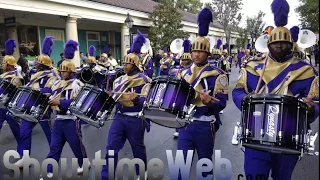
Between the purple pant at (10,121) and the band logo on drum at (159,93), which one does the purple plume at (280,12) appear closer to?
the band logo on drum at (159,93)

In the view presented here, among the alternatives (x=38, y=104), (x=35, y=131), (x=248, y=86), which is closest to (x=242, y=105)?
(x=248, y=86)

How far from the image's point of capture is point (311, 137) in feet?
8.54

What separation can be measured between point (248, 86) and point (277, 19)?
0.74m

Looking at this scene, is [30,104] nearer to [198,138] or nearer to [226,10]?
[198,138]

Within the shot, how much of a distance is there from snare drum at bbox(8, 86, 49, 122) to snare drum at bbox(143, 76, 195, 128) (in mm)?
1821

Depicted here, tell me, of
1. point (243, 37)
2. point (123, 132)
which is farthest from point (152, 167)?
point (243, 37)

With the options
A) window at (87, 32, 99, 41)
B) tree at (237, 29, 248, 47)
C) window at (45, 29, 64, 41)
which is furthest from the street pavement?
tree at (237, 29, 248, 47)

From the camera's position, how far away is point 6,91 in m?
5.28

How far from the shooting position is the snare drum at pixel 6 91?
5.18 meters

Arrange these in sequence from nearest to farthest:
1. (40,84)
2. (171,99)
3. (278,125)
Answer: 1. (278,125)
2. (171,99)
3. (40,84)

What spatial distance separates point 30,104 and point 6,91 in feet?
3.89

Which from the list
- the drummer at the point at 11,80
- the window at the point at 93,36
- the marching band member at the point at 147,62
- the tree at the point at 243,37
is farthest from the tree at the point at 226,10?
the drummer at the point at 11,80

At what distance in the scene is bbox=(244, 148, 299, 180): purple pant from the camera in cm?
291

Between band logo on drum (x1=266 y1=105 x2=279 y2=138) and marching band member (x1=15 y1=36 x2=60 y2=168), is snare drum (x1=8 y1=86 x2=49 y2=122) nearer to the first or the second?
marching band member (x1=15 y1=36 x2=60 y2=168)
